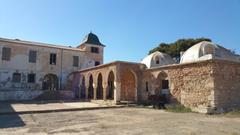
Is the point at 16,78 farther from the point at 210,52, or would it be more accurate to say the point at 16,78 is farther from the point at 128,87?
the point at 210,52

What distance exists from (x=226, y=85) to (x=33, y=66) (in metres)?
22.0

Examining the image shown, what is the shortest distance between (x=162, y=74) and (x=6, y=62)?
1823cm

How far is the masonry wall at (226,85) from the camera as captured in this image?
13648 mm

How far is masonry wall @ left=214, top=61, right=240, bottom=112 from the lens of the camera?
44.8 ft

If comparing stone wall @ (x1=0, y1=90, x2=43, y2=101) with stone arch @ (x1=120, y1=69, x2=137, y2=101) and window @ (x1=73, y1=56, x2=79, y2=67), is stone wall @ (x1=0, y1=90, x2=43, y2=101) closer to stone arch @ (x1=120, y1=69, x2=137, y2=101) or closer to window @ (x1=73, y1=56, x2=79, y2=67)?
window @ (x1=73, y1=56, x2=79, y2=67)

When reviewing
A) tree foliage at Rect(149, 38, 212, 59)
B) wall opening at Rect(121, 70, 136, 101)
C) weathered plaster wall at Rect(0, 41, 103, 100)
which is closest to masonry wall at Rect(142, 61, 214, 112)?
wall opening at Rect(121, 70, 136, 101)

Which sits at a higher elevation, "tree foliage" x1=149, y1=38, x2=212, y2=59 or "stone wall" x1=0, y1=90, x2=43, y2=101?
"tree foliage" x1=149, y1=38, x2=212, y2=59

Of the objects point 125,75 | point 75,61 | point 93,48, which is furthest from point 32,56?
point 125,75

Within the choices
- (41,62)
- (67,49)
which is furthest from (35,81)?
(67,49)

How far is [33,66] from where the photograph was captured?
27.7 metres

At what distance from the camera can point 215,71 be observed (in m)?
13.7

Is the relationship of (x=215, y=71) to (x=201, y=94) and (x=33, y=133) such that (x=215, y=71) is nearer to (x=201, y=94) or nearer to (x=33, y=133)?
(x=201, y=94)

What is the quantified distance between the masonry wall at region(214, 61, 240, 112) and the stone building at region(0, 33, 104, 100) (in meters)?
19.0

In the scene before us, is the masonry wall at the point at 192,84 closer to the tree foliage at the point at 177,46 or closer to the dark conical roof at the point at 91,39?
the dark conical roof at the point at 91,39
